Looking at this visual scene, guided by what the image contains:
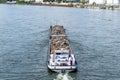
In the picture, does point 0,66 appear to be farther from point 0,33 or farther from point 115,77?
point 0,33

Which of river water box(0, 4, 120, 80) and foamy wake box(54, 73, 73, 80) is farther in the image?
river water box(0, 4, 120, 80)

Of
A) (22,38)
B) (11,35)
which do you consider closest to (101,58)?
(22,38)

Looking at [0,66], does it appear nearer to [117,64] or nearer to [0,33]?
[117,64]

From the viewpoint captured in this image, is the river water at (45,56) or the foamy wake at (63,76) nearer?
the foamy wake at (63,76)

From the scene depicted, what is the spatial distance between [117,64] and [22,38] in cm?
2297

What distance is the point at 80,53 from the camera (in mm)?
52625

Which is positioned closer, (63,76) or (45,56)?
(63,76)

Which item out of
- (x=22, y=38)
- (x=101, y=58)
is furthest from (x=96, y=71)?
(x=22, y=38)

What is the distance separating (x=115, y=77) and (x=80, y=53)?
449 inches

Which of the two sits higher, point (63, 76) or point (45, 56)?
point (45, 56)

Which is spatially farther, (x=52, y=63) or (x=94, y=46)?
(x=94, y=46)

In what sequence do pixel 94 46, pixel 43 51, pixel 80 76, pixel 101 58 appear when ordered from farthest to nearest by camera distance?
pixel 94 46 → pixel 43 51 → pixel 101 58 → pixel 80 76

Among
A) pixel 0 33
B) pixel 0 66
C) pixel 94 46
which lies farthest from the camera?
pixel 0 33

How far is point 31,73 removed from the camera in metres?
42.3
